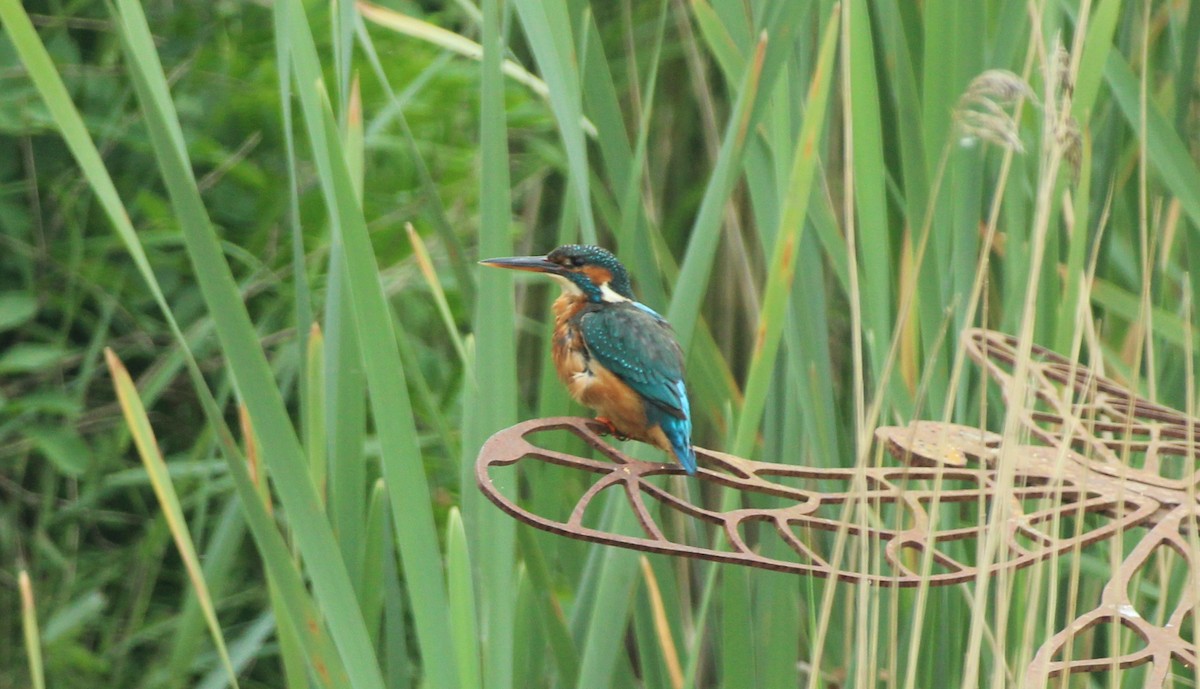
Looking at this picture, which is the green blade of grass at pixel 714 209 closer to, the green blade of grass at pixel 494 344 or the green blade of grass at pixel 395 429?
the green blade of grass at pixel 494 344

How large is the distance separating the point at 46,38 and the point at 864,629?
4.94 ft

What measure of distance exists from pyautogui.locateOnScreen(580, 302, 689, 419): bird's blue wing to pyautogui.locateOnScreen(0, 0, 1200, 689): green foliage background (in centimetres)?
4

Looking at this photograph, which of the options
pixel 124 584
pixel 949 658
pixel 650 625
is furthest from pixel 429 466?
pixel 949 658

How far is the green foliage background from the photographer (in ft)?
3.21

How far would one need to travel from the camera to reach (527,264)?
1.24 m

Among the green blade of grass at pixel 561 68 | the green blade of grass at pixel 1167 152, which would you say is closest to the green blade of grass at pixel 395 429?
the green blade of grass at pixel 561 68

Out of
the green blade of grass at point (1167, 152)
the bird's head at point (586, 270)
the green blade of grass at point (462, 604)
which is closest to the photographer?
the green blade of grass at point (462, 604)

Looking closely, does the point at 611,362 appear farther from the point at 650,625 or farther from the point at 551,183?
the point at 551,183

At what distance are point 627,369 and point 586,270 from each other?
0.24 m

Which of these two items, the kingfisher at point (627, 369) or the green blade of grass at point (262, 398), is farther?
the kingfisher at point (627, 369)

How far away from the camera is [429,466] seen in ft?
6.23

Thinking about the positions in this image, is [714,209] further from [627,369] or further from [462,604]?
[462,604]

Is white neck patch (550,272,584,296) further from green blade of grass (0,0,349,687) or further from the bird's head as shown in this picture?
green blade of grass (0,0,349,687)

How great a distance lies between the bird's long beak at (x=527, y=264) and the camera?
1.05 metres
